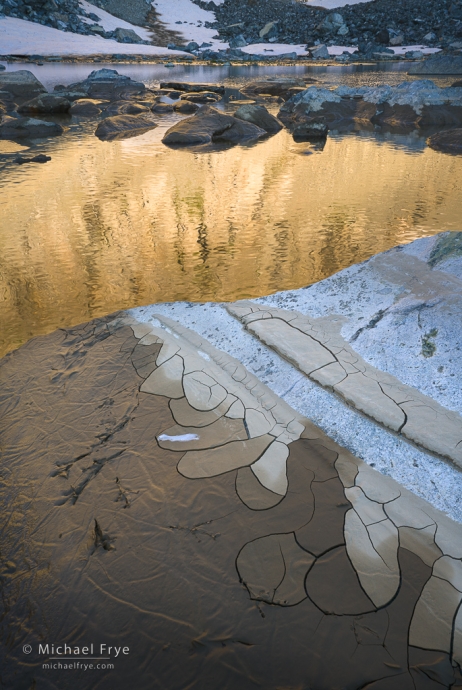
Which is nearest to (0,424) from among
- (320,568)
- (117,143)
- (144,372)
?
(144,372)

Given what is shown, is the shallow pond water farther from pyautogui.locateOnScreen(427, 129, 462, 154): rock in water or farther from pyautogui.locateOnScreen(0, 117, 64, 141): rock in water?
pyautogui.locateOnScreen(0, 117, 64, 141): rock in water

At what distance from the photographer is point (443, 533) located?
6.35 feet

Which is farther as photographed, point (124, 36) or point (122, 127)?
point (124, 36)

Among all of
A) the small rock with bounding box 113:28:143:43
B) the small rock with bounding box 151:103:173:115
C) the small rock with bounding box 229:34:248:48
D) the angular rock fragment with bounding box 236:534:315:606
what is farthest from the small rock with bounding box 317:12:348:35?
the angular rock fragment with bounding box 236:534:315:606

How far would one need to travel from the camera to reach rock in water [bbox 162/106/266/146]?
425 inches

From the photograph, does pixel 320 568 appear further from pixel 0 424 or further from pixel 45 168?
pixel 45 168

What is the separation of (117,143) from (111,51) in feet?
130

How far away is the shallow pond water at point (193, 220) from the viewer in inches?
170

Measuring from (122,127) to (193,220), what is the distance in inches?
316

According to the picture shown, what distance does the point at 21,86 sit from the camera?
742 inches

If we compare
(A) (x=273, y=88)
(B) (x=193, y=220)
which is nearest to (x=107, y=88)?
(A) (x=273, y=88)

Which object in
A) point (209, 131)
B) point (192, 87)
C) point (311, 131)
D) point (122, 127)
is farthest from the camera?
point (192, 87)

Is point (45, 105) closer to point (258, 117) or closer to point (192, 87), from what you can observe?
point (258, 117)

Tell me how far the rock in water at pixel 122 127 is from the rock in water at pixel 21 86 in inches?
362
